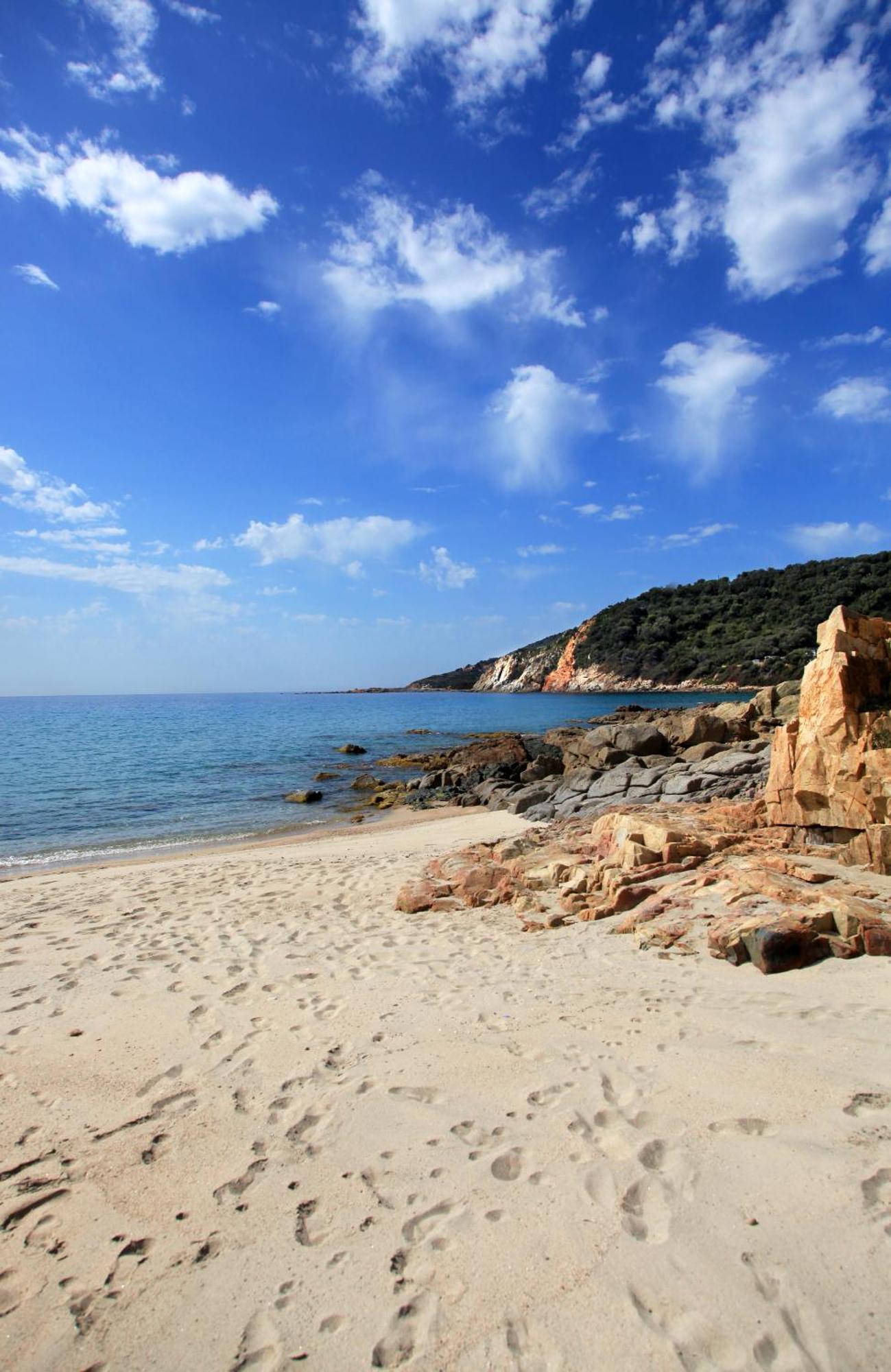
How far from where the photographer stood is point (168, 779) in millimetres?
27156

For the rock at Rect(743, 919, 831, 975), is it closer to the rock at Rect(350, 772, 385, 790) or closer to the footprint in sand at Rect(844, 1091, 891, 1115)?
the footprint in sand at Rect(844, 1091, 891, 1115)

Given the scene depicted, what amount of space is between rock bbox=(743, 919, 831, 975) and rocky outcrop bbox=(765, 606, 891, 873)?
7.92 feet

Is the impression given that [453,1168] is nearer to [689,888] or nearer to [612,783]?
[689,888]

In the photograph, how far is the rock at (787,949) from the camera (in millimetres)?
5352

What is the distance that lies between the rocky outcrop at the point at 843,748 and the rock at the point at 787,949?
2.42 metres

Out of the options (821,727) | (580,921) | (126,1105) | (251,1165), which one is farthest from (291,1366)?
(821,727)

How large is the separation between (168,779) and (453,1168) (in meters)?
26.6

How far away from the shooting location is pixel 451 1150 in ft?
11.7

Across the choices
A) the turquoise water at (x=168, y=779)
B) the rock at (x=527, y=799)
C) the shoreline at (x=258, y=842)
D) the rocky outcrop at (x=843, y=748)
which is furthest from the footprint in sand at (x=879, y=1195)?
the turquoise water at (x=168, y=779)

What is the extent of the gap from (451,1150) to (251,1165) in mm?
1116

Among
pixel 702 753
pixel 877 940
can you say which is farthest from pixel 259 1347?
pixel 702 753

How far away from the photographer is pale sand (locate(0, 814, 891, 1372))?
2.50m

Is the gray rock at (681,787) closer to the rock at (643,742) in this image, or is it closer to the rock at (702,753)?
the rock at (702,753)

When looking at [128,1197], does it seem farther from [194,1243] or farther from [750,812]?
[750,812]
